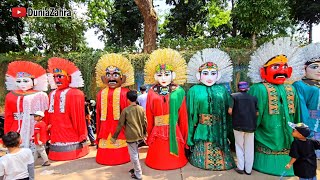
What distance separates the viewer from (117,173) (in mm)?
4121

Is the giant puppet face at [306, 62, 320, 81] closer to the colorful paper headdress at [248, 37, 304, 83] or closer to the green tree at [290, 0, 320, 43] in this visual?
the colorful paper headdress at [248, 37, 304, 83]

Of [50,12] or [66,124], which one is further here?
[50,12]

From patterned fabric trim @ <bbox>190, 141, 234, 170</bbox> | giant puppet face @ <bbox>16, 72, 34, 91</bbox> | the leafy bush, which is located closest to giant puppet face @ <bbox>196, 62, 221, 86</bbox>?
patterned fabric trim @ <bbox>190, 141, 234, 170</bbox>

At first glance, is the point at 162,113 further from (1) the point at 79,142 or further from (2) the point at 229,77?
(1) the point at 79,142

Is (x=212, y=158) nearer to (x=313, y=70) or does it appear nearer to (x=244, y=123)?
(x=244, y=123)

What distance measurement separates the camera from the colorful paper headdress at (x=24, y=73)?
4.62m

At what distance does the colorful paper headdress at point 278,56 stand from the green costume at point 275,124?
0.33 meters

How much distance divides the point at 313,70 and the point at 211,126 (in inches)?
81.3

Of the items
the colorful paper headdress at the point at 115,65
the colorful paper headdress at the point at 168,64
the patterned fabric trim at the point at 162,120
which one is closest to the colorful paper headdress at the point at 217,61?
the colorful paper headdress at the point at 168,64

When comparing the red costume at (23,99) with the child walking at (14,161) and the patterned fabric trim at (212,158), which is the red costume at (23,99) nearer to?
the child walking at (14,161)

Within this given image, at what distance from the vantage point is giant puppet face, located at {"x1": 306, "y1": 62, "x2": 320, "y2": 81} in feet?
14.3

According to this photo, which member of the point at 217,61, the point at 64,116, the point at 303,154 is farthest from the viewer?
the point at 64,116

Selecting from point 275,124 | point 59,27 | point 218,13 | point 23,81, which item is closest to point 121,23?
point 59,27

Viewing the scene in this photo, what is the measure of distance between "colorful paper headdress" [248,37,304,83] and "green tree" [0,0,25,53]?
13659 mm
